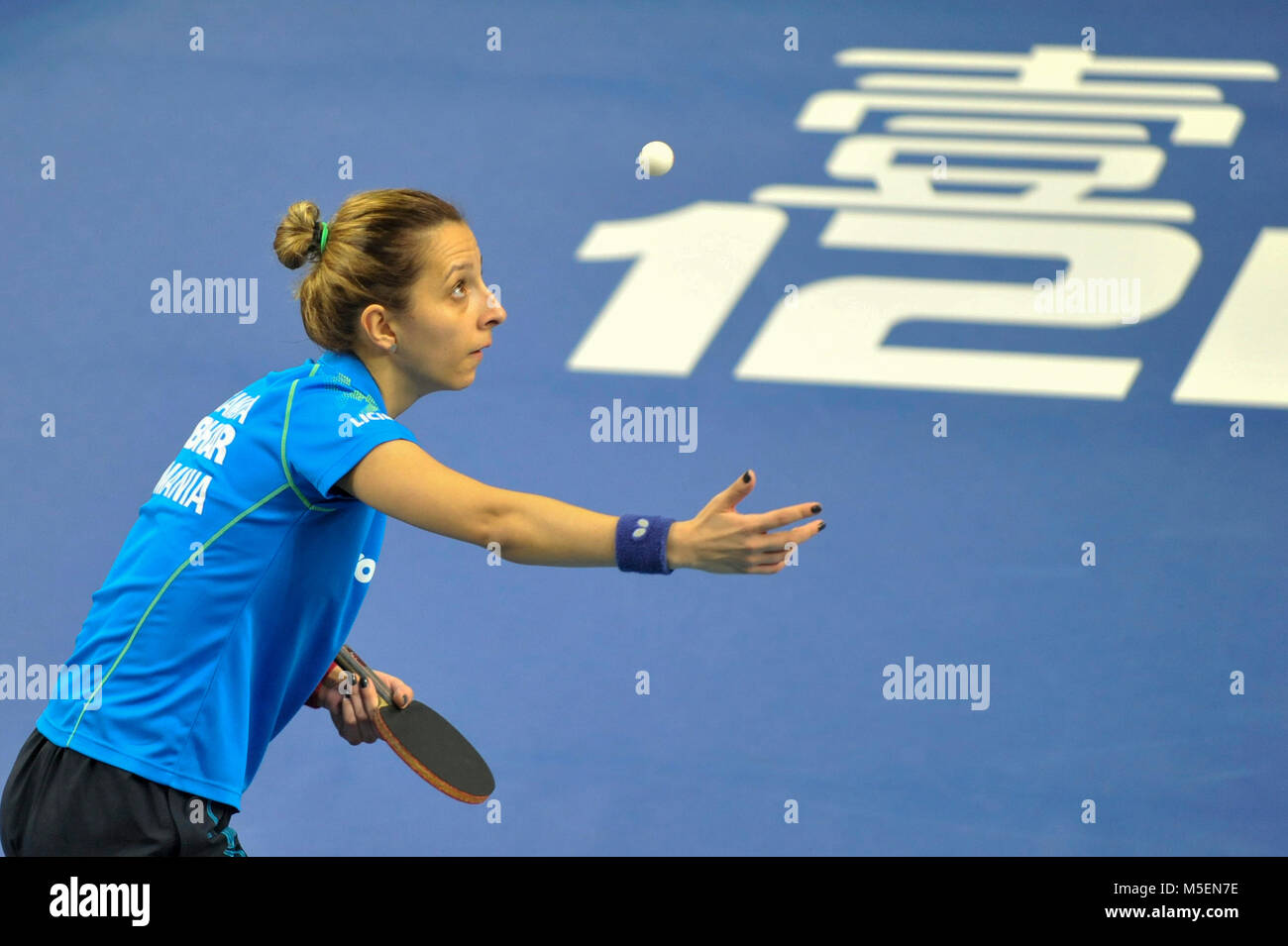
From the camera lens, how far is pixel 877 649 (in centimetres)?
576

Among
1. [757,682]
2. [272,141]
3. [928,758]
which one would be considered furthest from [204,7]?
[928,758]

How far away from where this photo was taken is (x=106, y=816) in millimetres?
2498

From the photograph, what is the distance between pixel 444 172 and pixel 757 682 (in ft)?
11.5

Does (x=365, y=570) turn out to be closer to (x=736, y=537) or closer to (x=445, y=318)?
(x=445, y=318)

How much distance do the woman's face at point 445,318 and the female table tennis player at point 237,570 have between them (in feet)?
0.05

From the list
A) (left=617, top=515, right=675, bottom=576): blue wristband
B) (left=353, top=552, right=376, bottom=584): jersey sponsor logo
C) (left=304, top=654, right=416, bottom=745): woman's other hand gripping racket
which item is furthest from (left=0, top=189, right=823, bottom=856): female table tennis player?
(left=304, top=654, right=416, bottom=745): woman's other hand gripping racket

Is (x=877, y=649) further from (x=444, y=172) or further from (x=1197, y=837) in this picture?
(x=444, y=172)

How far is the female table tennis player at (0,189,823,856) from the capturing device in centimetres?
241

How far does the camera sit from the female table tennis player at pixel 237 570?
2408 millimetres

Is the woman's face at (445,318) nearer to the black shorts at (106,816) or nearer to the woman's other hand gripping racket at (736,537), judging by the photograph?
the woman's other hand gripping racket at (736,537)

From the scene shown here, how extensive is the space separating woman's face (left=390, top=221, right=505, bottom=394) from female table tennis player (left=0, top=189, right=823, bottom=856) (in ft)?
0.05

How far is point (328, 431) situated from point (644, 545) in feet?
1.90

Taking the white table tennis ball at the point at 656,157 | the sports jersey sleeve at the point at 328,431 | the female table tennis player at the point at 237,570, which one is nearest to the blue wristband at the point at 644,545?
the female table tennis player at the point at 237,570

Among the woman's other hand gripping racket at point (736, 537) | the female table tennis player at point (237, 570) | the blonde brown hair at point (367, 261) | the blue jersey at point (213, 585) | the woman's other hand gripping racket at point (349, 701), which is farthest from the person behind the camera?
the woman's other hand gripping racket at point (349, 701)
